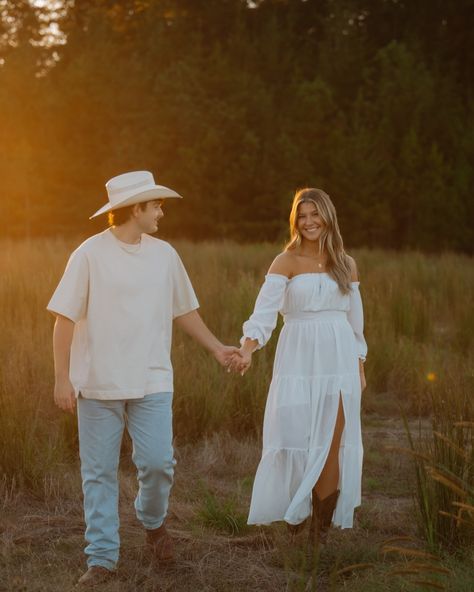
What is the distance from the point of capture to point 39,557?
14.7ft

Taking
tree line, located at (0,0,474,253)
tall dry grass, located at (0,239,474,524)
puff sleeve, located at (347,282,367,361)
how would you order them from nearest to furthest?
puff sleeve, located at (347,282,367,361), tall dry grass, located at (0,239,474,524), tree line, located at (0,0,474,253)

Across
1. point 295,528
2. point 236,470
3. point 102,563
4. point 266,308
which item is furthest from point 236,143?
point 102,563

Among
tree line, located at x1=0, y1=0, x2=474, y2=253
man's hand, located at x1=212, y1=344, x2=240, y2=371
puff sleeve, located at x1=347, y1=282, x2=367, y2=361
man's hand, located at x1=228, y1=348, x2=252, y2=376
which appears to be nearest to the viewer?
man's hand, located at x1=212, y1=344, x2=240, y2=371

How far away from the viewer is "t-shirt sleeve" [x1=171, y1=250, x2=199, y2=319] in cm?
429

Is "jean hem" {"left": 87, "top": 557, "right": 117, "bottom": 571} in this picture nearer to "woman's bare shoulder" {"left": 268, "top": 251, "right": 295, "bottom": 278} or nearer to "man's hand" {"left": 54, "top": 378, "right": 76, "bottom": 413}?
"man's hand" {"left": 54, "top": 378, "right": 76, "bottom": 413}

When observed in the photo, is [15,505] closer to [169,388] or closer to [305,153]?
[169,388]

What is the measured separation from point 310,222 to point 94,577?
1938mm

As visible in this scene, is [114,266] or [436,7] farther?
[436,7]

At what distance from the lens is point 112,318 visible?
13.2ft

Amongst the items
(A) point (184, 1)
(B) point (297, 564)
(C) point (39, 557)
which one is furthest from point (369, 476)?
(A) point (184, 1)

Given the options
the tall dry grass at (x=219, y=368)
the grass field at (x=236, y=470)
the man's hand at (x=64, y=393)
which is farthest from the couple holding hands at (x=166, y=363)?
the tall dry grass at (x=219, y=368)

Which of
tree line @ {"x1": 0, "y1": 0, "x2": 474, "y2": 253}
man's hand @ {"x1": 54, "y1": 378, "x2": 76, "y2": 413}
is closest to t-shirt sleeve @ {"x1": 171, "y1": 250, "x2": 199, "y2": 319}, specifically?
man's hand @ {"x1": 54, "y1": 378, "x2": 76, "y2": 413}

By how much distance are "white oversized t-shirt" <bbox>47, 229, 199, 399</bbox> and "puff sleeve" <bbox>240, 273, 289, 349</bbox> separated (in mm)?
674

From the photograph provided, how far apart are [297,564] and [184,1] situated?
140 feet
